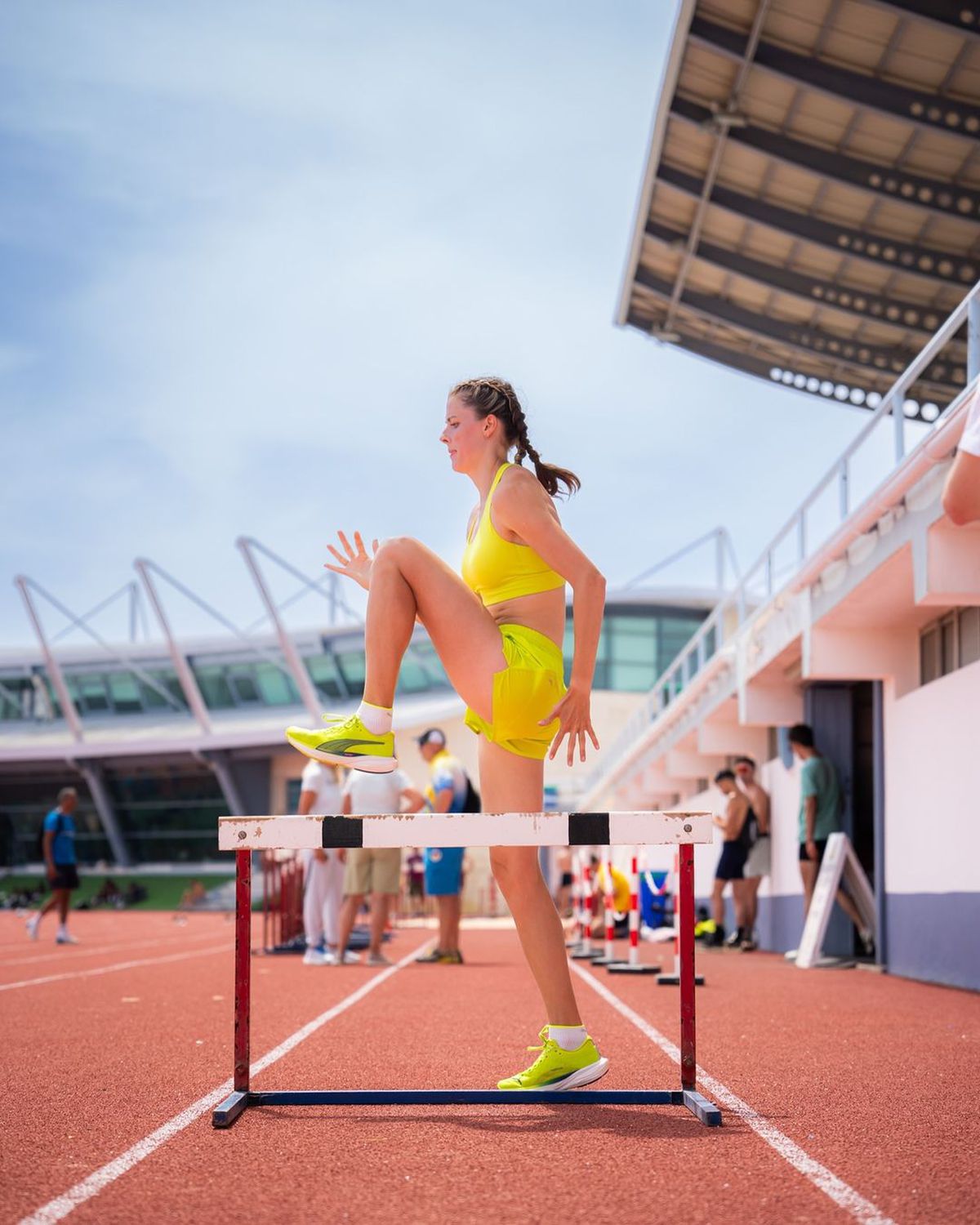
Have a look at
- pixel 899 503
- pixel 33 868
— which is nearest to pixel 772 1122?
Result: pixel 899 503

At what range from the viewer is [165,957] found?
1549 cm

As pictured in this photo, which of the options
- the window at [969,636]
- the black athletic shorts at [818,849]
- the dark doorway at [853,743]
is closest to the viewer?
the window at [969,636]

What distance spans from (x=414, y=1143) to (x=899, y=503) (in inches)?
299

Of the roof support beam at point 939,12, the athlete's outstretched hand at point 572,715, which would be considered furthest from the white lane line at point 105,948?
the roof support beam at point 939,12

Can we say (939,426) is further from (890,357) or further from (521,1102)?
(890,357)

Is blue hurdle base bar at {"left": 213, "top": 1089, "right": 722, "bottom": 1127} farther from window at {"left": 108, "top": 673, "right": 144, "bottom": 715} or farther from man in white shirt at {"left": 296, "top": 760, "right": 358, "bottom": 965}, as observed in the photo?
window at {"left": 108, "top": 673, "right": 144, "bottom": 715}

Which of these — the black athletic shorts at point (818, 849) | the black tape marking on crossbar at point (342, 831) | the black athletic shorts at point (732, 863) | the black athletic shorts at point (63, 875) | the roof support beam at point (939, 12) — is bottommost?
the black athletic shorts at point (63, 875)

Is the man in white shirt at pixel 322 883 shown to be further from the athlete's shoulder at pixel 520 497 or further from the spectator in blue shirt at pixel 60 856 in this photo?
the athlete's shoulder at pixel 520 497

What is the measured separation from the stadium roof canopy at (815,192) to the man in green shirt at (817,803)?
3928 mm

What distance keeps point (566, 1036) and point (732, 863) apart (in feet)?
39.2

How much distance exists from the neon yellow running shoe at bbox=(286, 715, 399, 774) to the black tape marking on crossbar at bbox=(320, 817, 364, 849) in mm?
165

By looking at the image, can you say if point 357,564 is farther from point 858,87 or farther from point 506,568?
point 858,87

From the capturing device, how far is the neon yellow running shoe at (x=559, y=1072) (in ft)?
14.9

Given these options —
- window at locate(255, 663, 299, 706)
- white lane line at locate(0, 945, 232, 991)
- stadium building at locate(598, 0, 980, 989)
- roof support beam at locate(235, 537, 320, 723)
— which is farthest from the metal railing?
window at locate(255, 663, 299, 706)
